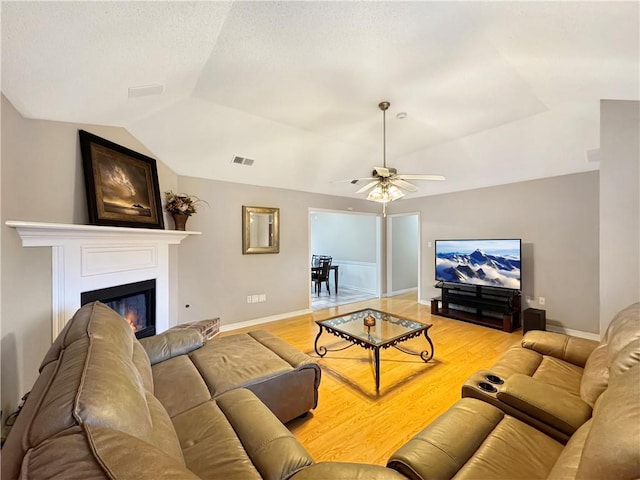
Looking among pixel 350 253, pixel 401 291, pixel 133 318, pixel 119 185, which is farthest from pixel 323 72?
pixel 401 291

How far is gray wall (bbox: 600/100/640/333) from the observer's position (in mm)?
2195

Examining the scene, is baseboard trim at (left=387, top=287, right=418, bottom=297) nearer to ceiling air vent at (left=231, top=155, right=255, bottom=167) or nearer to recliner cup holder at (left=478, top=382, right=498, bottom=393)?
ceiling air vent at (left=231, top=155, right=255, bottom=167)

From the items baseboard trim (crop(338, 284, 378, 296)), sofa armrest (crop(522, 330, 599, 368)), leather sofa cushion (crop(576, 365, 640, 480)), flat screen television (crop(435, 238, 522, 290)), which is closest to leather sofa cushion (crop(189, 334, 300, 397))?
leather sofa cushion (crop(576, 365, 640, 480))

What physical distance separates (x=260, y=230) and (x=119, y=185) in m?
2.09

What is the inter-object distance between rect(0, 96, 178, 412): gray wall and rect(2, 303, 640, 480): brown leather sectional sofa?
0.63 meters

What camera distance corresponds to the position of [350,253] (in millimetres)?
7289

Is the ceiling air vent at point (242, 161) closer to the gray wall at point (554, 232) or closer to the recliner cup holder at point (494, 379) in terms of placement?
the recliner cup holder at point (494, 379)

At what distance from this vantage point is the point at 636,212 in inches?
86.1

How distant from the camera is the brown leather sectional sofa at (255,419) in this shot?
643 millimetres

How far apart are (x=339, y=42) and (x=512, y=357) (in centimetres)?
266

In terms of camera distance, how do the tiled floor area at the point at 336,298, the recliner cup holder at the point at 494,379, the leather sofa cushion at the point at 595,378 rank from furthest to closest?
the tiled floor area at the point at 336,298 → the recliner cup holder at the point at 494,379 → the leather sofa cushion at the point at 595,378

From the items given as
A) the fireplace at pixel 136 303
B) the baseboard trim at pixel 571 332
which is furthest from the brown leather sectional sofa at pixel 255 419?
the baseboard trim at pixel 571 332

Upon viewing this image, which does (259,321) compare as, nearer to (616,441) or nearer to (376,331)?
(376,331)

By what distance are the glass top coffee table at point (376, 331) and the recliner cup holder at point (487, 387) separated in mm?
903
